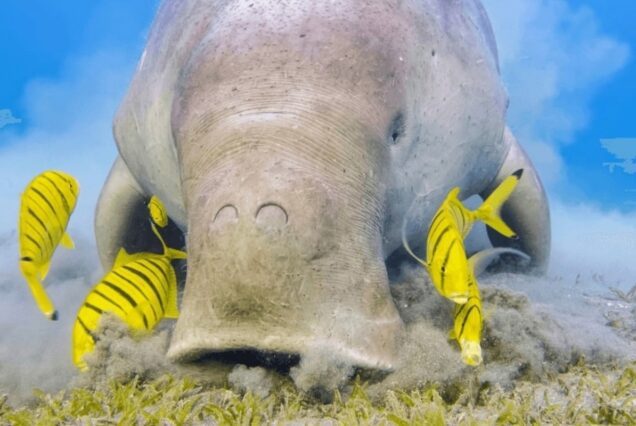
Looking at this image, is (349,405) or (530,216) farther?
(530,216)

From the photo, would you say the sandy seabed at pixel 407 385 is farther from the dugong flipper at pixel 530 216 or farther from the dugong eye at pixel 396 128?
the dugong flipper at pixel 530 216

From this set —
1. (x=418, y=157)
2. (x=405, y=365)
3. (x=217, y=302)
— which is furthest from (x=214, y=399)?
(x=418, y=157)

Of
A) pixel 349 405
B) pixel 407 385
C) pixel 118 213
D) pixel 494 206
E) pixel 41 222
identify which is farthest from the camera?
pixel 118 213

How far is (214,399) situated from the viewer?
2770 millimetres

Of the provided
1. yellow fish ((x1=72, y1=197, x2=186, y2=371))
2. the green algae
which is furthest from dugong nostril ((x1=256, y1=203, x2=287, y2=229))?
yellow fish ((x1=72, y1=197, x2=186, y2=371))

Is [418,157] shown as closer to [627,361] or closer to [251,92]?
[251,92]

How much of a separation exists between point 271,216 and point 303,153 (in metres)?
0.40

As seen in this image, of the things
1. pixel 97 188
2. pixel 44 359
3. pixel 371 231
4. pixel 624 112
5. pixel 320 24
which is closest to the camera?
pixel 371 231

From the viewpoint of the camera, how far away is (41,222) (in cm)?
340

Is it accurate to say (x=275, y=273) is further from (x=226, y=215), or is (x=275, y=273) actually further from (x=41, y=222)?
(x=41, y=222)

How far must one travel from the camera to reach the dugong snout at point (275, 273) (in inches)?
99.3

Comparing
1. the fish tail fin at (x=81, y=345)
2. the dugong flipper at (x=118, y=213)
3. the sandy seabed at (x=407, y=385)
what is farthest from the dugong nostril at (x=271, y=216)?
the dugong flipper at (x=118, y=213)

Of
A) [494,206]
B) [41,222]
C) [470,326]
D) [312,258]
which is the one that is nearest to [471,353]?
[470,326]

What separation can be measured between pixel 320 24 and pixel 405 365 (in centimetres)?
163
